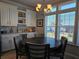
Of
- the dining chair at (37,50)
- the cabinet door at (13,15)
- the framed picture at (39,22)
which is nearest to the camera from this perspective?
the dining chair at (37,50)

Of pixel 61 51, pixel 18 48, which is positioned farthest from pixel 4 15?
pixel 61 51

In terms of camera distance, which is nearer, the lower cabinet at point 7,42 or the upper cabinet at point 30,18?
the lower cabinet at point 7,42

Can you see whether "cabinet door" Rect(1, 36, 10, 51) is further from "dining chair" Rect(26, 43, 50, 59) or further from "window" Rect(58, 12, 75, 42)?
"window" Rect(58, 12, 75, 42)

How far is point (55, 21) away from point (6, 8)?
8.74ft

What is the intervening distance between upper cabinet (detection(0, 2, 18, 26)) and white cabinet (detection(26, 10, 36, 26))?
854 millimetres

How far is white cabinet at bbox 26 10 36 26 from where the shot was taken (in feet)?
19.2

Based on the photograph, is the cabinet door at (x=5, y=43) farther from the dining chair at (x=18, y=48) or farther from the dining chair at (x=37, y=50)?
the dining chair at (x=37, y=50)

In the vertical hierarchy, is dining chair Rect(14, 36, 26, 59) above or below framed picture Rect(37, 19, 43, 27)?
below

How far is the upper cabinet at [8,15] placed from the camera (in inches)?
177

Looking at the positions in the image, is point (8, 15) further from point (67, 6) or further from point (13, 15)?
point (67, 6)

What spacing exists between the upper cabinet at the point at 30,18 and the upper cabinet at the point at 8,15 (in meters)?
0.85

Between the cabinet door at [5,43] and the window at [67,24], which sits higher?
the window at [67,24]

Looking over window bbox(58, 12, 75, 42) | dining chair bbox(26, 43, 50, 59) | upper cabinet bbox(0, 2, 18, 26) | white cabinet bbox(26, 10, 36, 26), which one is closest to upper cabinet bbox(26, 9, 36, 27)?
white cabinet bbox(26, 10, 36, 26)

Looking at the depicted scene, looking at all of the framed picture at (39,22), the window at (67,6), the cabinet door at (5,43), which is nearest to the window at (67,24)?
the window at (67,6)
